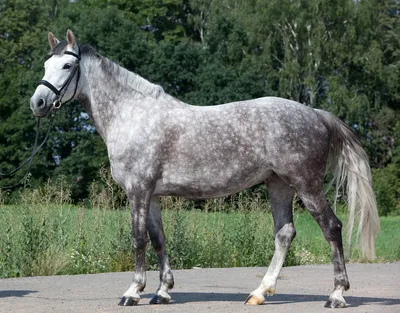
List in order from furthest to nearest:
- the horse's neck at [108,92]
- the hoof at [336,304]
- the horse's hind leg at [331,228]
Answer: the horse's neck at [108,92] → the horse's hind leg at [331,228] → the hoof at [336,304]

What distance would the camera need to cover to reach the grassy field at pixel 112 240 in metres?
11.0

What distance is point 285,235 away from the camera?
7.68m

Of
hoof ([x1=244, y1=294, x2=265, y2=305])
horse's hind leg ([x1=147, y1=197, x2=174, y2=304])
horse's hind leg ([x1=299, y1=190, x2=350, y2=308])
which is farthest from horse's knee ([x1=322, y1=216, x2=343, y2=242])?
horse's hind leg ([x1=147, y1=197, x2=174, y2=304])

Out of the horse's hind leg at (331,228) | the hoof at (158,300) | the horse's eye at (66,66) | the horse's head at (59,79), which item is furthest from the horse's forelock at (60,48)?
the horse's hind leg at (331,228)

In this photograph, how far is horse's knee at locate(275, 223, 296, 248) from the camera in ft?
25.1

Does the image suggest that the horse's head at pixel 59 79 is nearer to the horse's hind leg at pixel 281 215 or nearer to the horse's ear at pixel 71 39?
the horse's ear at pixel 71 39

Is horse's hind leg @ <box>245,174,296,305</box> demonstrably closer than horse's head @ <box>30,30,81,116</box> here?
No

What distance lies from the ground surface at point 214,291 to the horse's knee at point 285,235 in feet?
1.77

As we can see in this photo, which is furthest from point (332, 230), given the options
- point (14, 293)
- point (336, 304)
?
point (14, 293)

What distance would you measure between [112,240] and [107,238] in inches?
4.6

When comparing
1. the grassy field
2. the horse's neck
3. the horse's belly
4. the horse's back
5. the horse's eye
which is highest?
the horse's eye

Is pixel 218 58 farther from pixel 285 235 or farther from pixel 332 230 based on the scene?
pixel 332 230

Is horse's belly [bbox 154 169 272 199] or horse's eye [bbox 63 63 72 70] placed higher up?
horse's eye [bbox 63 63 72 70]

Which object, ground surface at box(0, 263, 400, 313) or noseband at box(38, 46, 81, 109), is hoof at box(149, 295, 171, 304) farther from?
noseband at box(38, 46, 81, 109)
